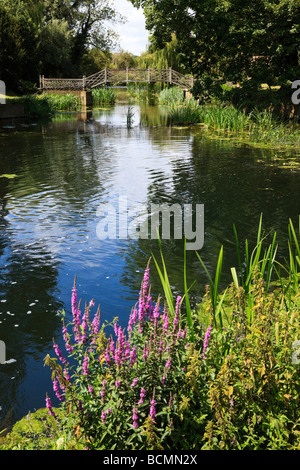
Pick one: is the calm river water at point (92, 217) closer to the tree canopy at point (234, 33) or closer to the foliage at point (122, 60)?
the tree canopy at point (234, 33)

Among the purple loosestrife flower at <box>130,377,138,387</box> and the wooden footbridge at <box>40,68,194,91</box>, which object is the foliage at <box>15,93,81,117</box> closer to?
the wooden footbridge at <box>40,68,194,91</box>

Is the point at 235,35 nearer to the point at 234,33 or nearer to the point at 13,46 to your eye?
the point at 234,33

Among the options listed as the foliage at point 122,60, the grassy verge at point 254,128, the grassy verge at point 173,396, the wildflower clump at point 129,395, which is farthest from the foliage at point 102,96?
the wildflower clump at point 129,395

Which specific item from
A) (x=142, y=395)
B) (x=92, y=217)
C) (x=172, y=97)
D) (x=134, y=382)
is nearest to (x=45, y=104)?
(x=172, y=97)

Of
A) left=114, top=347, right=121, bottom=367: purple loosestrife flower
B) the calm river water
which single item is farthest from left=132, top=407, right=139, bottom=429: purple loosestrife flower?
the calm river water

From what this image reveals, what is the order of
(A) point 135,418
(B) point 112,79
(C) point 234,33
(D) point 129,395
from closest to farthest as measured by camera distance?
(A) point 135,418 < (D) point 129,395 < (C) point 234,33 < (B) point 112,79

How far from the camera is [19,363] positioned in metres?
3.79

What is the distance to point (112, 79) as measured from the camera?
37188mm

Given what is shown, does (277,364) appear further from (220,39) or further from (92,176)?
(220,39)

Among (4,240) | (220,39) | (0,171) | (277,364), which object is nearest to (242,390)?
(277,364)
